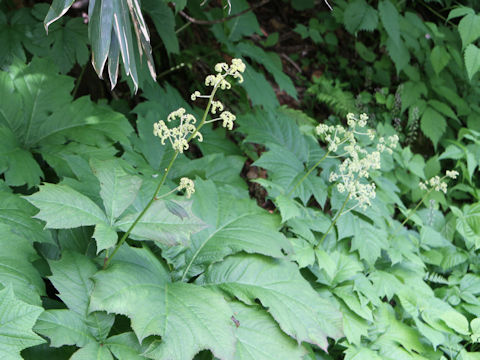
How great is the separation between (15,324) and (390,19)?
10.8 ft

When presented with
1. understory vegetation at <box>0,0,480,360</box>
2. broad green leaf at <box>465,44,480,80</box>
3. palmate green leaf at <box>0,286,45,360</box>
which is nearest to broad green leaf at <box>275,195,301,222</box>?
understory vegetation at <box>0,0,480,360</box>

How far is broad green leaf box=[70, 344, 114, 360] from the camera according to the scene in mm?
1381

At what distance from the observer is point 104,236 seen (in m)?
1.44

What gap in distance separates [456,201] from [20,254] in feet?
11.4

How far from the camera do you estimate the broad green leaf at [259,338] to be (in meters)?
1.63

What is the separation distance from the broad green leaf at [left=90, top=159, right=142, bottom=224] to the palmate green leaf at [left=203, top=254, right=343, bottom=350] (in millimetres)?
476

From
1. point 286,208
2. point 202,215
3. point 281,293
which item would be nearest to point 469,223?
point 286,208

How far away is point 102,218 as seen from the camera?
1.57 metres

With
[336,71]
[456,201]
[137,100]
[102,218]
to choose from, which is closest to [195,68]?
[137,100]

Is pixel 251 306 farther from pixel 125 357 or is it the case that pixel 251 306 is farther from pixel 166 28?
pixel 166 28

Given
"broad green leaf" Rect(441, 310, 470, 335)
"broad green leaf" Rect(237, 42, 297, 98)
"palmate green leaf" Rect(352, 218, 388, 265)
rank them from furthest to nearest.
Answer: "broad green leaf" Rect(237, 42, 297, 98) < "palmate green leaf" Rect(352, 218, 388, 265) < "broad green leaf" Rect(441, 310, 470, 335)

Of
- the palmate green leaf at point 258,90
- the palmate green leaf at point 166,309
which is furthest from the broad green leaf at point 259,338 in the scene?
the palmate green leaf at point 258,90

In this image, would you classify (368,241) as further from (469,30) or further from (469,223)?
(469,30)

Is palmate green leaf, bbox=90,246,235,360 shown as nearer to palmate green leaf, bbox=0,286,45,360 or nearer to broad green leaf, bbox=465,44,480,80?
palmate green leaf, bbox=0,286,45,360
